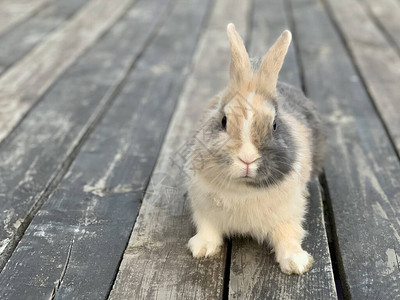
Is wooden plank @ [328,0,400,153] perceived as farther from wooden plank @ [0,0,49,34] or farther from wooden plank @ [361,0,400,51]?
wooden plank @ [0,0,49,34]

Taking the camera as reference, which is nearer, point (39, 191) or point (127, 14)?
point (39, 191)

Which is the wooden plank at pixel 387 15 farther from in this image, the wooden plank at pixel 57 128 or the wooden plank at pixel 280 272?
the wooden plank at pixel 280 272

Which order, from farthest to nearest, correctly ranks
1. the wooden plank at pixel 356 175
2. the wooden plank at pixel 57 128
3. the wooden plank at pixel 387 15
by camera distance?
the wooden plank at pixel 387 15
the wooden plank at pixel 57 128
the wooden plank at pixel 356 175

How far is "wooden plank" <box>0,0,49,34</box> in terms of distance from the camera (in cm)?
374

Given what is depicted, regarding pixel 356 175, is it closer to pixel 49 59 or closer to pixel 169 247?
pixel 169 247

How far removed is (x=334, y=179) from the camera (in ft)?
6.89

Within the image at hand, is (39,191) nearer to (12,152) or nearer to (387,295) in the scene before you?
(12,152)

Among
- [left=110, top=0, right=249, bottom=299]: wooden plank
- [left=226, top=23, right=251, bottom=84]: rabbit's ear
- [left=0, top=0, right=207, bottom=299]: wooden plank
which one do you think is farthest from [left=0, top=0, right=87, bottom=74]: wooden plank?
[left=226, top=23, right=251, bottom=84]: rabbit's ear

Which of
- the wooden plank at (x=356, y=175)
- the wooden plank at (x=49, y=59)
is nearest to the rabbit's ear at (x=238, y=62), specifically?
the wooden plank at (x=356, y=175)

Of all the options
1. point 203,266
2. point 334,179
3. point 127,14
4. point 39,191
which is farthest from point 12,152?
point 127,14

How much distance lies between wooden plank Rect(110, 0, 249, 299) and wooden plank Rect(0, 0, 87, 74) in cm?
115

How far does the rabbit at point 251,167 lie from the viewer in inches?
58.1

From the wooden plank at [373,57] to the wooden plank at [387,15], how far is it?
0.19ft

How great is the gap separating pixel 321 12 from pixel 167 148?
2.28m
